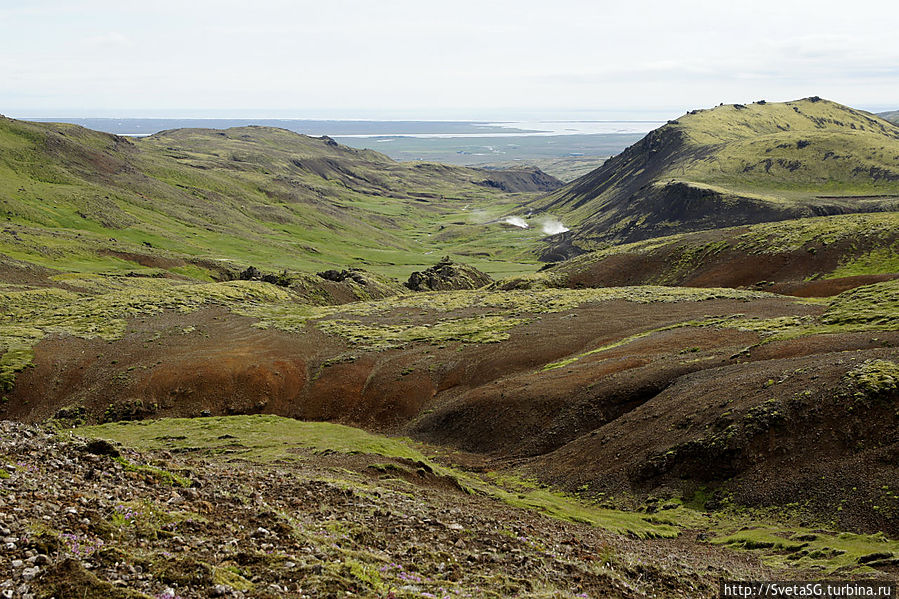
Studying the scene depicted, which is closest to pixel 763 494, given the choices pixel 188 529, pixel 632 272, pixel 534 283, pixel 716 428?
pixel 716 428

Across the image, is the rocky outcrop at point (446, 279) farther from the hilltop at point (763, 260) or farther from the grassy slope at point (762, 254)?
the hilltop at point (763, 260)

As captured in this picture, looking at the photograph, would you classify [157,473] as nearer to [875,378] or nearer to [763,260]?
[875,378]

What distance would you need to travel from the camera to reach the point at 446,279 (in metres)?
124

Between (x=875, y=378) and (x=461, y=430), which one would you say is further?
(x=461, y=430)

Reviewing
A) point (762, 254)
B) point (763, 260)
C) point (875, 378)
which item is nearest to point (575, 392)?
point (875, 378)

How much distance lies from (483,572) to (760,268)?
97689 mm

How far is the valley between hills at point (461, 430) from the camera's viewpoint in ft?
58.9

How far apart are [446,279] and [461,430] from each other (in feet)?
251

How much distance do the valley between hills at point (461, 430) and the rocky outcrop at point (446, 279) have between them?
11.6 m

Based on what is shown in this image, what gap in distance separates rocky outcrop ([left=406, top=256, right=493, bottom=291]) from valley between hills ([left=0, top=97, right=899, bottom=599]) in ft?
38.2

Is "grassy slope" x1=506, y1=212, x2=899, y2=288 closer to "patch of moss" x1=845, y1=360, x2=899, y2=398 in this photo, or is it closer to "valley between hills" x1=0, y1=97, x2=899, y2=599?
"valley between hills" x1=0, y1=97, x2=899, y2=599

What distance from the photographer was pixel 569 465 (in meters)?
39.0

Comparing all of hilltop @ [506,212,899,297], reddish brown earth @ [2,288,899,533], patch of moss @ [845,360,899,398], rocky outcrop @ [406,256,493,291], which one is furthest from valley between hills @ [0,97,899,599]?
rocky outcrop @ [406,256,493,291]

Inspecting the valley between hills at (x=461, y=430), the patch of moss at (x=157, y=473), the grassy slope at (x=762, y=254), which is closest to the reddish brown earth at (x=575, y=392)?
the valley between hills at (x=461, y=430)
